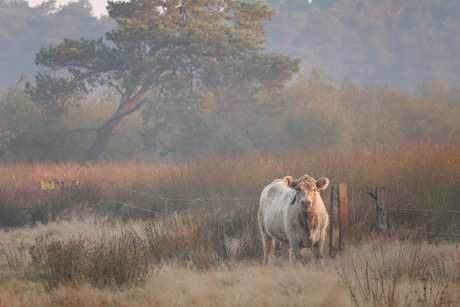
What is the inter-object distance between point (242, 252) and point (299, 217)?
1.77 m

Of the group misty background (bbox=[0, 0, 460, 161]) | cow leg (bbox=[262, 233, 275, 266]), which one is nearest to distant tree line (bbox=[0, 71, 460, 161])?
misty background (bbox=[0, 0, 460, 161])

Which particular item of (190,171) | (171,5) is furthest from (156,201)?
(171,5)

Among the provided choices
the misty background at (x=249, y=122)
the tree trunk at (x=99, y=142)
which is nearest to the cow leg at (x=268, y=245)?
the misty background at (x=249, y=122)

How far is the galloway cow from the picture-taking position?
8422mm

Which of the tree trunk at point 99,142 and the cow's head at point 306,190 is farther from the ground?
the tree trunk at point 99,142

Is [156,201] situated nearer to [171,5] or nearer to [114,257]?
[114,257]

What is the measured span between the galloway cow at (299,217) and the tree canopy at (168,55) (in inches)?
832

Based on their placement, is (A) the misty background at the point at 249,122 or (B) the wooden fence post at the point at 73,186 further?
(A) the misty background at the point at 249,122

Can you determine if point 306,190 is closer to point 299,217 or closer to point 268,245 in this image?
point 299,217

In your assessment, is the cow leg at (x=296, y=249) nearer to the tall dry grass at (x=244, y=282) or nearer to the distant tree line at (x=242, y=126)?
the tall dry grass at (x=244, y=282)

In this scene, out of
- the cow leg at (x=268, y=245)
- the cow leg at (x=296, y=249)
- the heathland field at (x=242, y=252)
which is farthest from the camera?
the cow leg at (x=268, y=245)

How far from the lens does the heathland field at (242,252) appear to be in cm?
708

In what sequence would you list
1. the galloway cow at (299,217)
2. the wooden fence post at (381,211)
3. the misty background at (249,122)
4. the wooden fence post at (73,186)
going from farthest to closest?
the misty background at (249,122), the wooden fence post at (73,186), the wooden fence post at (381,211), the galloway cow at (299,217)

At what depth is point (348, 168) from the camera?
13664 millimetres
